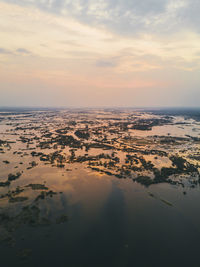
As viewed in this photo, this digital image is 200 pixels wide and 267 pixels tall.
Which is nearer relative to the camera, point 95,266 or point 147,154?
point 95,266

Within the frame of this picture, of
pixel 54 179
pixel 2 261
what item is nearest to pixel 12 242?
pixel 2 261

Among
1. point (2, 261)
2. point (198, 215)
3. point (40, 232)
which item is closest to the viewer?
point (2, 261)

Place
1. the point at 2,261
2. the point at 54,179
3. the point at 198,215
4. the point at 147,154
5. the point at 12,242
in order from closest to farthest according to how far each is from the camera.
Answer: the point at 2,261
the point at 12,242
the point at 198,215
the point at 54,179
the point at 147,154

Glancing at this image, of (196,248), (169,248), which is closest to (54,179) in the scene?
(169,248)

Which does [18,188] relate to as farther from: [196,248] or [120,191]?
[196,248]

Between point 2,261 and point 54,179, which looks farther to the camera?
point 54,179

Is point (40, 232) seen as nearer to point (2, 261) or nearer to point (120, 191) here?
point (2, 261)

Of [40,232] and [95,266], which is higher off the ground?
[40,232]

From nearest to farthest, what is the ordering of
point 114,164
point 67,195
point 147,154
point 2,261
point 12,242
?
point 2,261, point 12,242, point 67,195, point 114,164, point 147,154

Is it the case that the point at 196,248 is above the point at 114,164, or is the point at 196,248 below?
below

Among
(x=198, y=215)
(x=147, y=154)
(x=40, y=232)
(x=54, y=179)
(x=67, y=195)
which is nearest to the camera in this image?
(x=40, y=232)
